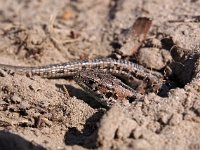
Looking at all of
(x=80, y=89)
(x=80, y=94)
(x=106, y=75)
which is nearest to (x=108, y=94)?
(x=106, y=75)

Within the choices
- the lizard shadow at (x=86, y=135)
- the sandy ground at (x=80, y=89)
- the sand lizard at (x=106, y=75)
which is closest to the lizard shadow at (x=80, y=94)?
the sandy ground at (x=80, y=89)

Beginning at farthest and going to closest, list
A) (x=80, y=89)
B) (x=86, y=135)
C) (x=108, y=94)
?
(x=80, y=89)
(x=108, y=94)
(x=86, y=135)

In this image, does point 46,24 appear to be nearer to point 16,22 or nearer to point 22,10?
point 16,22

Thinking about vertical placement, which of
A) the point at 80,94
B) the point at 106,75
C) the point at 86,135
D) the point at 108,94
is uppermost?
the point at 106,75

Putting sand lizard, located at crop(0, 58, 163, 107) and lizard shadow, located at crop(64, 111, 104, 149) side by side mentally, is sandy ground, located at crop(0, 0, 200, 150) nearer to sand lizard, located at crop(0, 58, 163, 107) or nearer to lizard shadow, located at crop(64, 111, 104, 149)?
lizard shadow, located at crop(64, 111, 104, 149)

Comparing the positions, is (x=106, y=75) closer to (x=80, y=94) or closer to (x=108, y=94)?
(x=108, y=94)

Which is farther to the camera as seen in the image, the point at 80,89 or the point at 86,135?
the point at 80,89
